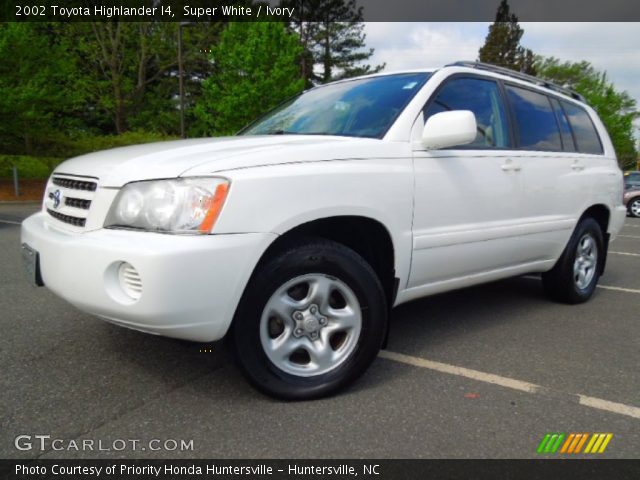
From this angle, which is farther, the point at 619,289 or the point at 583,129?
the point at 619,289

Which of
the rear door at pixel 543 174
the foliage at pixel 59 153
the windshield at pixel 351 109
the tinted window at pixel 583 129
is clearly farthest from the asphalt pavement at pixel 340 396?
the foliage at pixel 59 153

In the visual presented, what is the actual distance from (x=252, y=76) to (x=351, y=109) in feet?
56.6

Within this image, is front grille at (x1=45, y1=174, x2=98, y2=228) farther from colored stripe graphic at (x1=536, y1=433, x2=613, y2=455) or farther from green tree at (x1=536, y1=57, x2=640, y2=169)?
green tree at (x1=536, y1=57, x2=640, y2=169)

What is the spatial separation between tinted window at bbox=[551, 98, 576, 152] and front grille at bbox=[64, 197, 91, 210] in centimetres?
345

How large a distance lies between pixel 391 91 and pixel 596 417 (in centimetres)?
207

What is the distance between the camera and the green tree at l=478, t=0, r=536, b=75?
5353cm

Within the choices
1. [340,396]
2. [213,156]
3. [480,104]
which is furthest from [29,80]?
[340,396]

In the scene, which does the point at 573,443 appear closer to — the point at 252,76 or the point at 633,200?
the point at 633,200

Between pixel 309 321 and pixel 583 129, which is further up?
pixel 583 129

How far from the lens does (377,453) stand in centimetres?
201

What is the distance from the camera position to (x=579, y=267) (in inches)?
169

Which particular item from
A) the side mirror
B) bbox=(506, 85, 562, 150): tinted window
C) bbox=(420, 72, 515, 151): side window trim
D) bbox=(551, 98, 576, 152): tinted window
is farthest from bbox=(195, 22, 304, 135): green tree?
the side mirror

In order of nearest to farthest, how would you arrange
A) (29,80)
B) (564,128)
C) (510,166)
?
(510,166) → (564,128) → (29,80)
